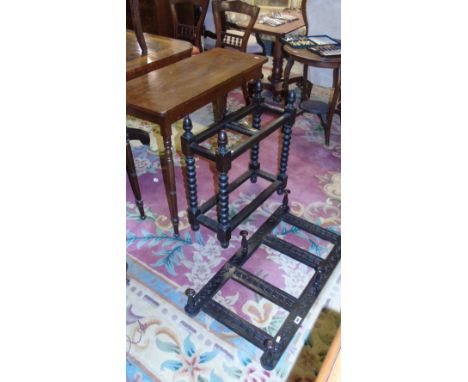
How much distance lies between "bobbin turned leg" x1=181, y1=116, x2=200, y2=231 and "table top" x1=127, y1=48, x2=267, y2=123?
7cm

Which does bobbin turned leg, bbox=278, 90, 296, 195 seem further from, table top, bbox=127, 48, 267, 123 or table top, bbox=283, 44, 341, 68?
table top, bbox=283, 44, 341, 68

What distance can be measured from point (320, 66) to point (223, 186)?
1.30 metres

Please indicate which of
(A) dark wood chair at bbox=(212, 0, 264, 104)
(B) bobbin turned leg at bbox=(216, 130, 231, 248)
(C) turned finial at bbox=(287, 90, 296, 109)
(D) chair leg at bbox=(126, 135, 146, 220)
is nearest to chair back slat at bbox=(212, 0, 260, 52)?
(A) dark wood chair at bbox=(212, 0, 264, 104)

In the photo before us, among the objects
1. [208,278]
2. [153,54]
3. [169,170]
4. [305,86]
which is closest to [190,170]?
[169,170]

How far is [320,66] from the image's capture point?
244 cm

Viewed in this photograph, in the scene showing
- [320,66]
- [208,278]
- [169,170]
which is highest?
[320,66]

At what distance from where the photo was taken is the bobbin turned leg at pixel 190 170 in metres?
1.59

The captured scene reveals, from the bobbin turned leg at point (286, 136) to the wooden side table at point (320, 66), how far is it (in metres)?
0.76

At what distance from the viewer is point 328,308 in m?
1.48

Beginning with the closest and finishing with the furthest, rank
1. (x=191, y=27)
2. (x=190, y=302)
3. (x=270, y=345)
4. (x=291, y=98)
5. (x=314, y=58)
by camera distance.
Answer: (x=270, y=345) → (x=190, y=302) → (x=291, y=98) → (x=314, y=58) → (x=191, y=27)

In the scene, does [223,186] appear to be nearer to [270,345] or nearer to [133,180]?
[133,180]

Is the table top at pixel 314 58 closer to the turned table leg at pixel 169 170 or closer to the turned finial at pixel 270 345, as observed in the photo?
the turned table leg at pixel 169 170

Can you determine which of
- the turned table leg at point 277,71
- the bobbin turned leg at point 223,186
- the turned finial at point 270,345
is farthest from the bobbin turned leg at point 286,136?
the turned table leg at point 277,71
